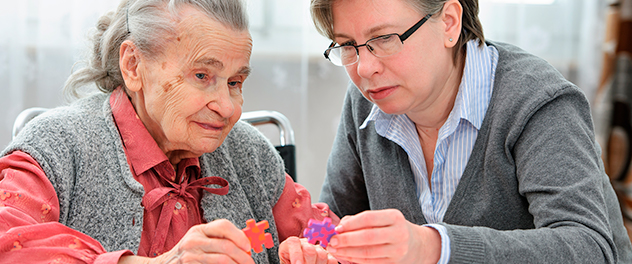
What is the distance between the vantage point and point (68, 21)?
2176mm

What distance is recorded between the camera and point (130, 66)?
3.83ft

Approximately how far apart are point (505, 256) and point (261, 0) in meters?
1.79

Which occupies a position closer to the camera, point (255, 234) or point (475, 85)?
point (255, 234)

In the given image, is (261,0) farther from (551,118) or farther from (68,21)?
(551,118)

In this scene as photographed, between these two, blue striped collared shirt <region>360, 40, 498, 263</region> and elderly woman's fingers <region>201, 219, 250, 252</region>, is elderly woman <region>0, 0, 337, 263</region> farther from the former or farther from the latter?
blue striped collared shirt <region>360, 40, 498, 263</region>

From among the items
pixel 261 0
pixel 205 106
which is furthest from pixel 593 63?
pixel 205 106

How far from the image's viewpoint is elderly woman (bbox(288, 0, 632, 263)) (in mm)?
1016

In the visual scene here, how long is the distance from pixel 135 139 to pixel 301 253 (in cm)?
45

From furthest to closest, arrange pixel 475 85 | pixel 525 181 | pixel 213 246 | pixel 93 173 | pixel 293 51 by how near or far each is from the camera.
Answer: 1. pixel 293 51
2. pixel 475 85
3. pixel 525 181
4. pixel 93 173
5. pixel 213 246

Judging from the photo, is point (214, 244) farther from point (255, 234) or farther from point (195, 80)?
point (195, 80)

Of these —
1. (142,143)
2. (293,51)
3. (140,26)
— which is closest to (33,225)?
(142,143)

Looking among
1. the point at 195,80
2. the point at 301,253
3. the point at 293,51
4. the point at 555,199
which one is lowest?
the point at 301,253

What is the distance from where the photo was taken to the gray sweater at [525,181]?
1.04 metres

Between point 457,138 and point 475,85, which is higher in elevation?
point 475,85
